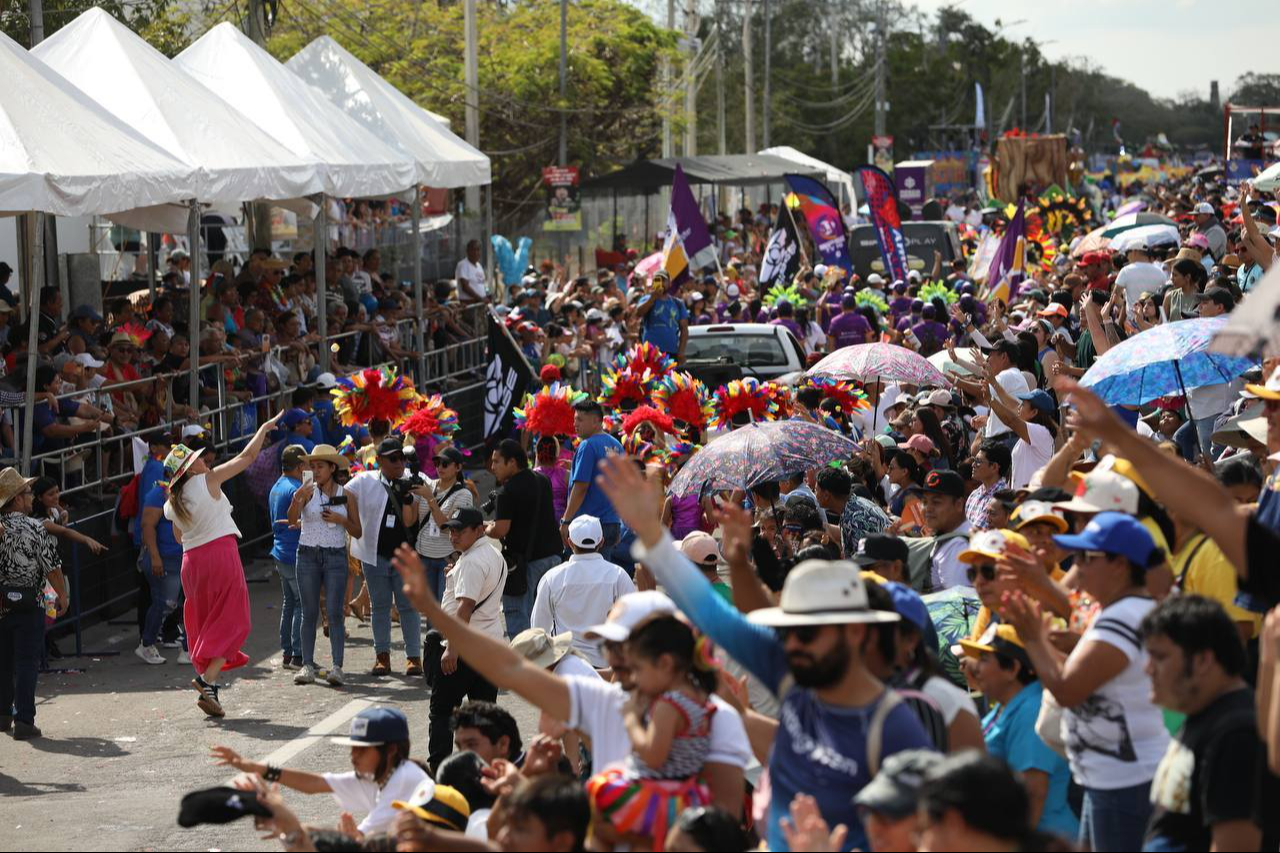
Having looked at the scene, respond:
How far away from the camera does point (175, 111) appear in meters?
16.5

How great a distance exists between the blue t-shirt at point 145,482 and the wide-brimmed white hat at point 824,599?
918 cm

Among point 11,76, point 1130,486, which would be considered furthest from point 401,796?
point 11,76

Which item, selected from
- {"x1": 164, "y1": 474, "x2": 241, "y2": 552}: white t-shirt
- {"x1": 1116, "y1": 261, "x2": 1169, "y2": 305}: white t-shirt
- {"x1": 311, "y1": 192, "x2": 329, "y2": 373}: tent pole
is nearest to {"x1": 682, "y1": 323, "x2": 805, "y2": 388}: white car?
{"x1": 311, "y1": 192, "x2": 329, "y2": 373}: tent pole

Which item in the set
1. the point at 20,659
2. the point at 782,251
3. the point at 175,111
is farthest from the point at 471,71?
the point at 20,659

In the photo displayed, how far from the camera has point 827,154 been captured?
81.2 metres

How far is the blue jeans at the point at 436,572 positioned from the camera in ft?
38.9

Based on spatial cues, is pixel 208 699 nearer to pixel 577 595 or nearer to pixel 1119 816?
pixel 577 595

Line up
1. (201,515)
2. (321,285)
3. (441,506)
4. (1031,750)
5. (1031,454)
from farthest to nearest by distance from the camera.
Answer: (321,285)
(441,506)
(201,515)
(1031,454)
(1031,750)

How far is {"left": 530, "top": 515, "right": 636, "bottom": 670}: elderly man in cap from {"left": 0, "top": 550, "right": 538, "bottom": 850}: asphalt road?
1.47 metres

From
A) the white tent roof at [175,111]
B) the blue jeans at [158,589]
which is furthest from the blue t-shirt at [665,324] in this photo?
the blue jeans at [158,589]

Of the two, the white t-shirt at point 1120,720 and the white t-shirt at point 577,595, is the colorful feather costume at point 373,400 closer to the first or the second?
the white t-shirt at point 577,595

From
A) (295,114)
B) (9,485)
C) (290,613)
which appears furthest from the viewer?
(295,114)

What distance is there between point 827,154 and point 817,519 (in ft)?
242

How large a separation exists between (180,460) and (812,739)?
7.82 m
